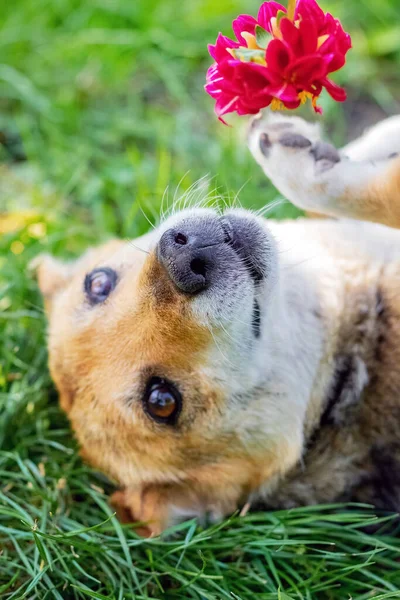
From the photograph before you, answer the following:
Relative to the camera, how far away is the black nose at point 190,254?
2783 mm

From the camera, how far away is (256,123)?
343 cm

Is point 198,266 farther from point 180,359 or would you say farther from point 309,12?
point 309,12

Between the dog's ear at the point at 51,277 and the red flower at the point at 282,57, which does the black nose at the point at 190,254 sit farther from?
the dog's ear at the point at 51,277

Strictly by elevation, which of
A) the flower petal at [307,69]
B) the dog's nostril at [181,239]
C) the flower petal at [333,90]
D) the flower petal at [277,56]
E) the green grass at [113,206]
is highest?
the flower petal at [277,56]

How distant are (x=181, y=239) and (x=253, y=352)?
24.0 inches

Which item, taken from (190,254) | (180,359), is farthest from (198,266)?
(180,359)

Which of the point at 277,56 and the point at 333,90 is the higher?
the point at 277,56

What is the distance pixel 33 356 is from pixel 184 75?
2.68m

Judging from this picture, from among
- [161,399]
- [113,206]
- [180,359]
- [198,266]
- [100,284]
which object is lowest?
[113,206]

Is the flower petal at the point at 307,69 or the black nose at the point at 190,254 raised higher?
the flower petal at the point at 307,69

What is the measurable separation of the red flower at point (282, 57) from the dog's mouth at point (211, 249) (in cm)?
62

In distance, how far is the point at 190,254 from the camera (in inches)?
110

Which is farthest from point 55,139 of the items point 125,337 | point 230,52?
point 230,52

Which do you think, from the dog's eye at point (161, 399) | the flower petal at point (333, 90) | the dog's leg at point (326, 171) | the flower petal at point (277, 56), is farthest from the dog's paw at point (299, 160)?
the dog's eye at point (161, 399)
